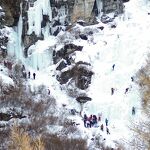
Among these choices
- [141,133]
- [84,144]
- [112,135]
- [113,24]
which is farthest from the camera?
[113,24]

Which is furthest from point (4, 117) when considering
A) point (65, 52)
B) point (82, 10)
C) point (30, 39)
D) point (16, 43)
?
point (82, 10)

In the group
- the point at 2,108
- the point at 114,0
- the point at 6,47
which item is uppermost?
the point at 114,0

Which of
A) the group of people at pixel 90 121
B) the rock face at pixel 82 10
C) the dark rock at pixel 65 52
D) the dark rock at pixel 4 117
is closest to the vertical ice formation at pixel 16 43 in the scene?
the dark rock at pixel 65 52

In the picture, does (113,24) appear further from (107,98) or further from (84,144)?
(84,144)

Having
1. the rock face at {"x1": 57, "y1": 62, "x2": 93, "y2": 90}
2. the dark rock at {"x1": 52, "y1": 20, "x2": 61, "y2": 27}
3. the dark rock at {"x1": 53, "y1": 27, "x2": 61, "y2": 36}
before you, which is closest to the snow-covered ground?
the rock face at {"x1": 57, "y1": 62, "x2": 93, "y2": 90}

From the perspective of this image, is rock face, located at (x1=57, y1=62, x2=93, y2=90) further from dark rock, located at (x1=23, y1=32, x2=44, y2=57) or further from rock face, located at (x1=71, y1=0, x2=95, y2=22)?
rock face, located at (x1=71, y1=0, x2=95, y2=22)

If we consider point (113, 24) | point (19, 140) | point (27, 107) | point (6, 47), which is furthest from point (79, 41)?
point (19, 140)

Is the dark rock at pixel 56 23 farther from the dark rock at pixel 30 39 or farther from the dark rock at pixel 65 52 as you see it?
the dark rock at pixel 65 52

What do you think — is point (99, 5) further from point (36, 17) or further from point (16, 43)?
point (16, 43)
